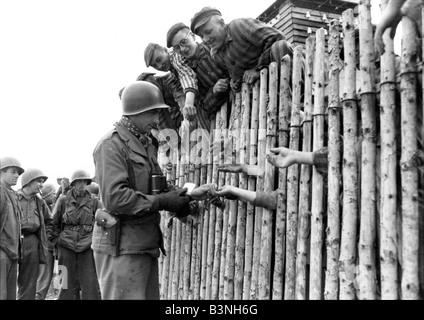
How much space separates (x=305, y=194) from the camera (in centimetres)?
386

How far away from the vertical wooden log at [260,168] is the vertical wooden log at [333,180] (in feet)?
3.45

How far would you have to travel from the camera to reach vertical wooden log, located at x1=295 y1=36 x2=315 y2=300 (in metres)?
3.81

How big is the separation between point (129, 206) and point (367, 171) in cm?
176

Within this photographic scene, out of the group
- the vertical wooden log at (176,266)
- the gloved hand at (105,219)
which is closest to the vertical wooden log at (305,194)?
the gloved hand at (105,219)

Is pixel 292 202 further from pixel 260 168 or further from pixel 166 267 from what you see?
pixel 166 267

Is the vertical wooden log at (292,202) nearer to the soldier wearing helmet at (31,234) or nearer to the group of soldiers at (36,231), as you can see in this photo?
the group of soldiers at (36,231)

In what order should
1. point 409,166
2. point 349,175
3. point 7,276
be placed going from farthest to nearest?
point 7,276, point 349,175, point 409,166

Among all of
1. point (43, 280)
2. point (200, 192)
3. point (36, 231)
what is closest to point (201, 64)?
point (200, 192)

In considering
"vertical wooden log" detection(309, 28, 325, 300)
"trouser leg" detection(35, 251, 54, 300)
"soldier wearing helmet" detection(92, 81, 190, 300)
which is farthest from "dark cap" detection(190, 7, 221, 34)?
"trouser leg" detection(35, 251, 54, 300)

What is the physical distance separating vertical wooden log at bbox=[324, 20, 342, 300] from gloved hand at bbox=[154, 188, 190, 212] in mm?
1216

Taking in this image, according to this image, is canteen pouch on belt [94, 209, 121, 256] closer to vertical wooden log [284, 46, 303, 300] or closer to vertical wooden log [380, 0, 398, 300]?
vertical wooden log [284, 46, 303, 300]

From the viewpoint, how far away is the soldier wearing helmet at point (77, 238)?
26.3ft
